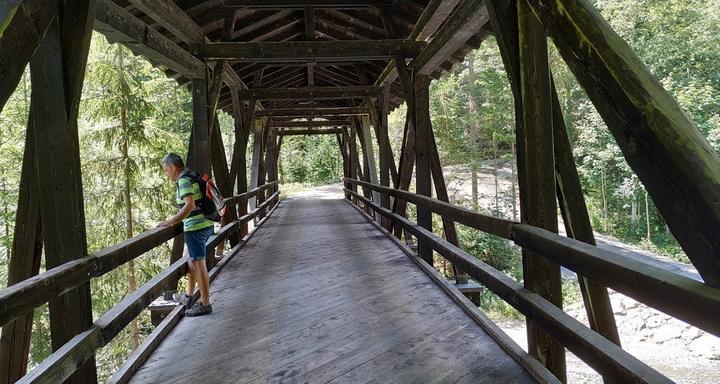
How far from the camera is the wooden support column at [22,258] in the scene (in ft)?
9.13

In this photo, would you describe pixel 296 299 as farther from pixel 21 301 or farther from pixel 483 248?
pixel 483 248

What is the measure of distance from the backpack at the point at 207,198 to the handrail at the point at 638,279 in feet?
8.76

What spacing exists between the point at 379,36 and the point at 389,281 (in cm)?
471

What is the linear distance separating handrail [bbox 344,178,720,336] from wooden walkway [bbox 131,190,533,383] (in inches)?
31.8

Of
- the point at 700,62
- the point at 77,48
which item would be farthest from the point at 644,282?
the point at 700,62

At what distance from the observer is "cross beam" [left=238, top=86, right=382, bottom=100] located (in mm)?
10469

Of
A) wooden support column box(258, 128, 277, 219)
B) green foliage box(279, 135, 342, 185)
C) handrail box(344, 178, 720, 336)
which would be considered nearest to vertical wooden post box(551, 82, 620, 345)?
handrail box(344, 178, 720, 336)

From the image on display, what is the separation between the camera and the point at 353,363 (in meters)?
3.04

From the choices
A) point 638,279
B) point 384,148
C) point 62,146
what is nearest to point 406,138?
point 384,148

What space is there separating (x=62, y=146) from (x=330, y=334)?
6.80 feet

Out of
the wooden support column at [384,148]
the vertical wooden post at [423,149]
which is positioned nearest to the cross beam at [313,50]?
the vertical wooden post at [423,149]

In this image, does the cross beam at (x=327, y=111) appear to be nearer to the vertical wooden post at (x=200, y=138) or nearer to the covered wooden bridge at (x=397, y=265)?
the vertical wooden post at (x=200, y=138)

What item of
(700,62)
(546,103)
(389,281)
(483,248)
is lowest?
(483,248)

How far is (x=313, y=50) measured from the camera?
7148 mm
